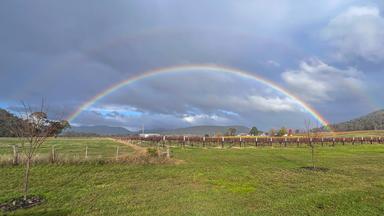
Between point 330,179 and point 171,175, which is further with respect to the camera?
point 171,175

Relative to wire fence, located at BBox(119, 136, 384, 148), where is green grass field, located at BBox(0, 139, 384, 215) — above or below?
below

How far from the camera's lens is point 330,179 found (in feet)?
43.6

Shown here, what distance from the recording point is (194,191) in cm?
1080

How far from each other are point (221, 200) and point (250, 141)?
5333 cm

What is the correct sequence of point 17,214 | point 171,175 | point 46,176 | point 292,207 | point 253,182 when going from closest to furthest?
point 17,214 < point 292,207 < point 253,182 < point 46,176 < point 171,175

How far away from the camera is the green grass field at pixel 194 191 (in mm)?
8320

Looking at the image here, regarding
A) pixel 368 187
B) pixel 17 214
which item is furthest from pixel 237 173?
pixel 17 214

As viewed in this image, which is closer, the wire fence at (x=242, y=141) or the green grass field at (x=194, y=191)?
the green grass field at (x=194, y=191)

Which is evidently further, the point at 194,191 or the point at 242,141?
the point at 242,141

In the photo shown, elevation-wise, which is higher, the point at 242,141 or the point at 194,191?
the point at 242,141

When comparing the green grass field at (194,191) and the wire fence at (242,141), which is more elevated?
the wire fence at (242,141)

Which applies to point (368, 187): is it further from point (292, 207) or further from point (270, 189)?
point (292, 207)

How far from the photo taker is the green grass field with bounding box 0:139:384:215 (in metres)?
8.32

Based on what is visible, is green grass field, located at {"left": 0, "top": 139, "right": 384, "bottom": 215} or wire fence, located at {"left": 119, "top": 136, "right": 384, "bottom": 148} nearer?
green grass field, located at {"left": 0, "top": 139, "right": 384, "bottom": 215}
